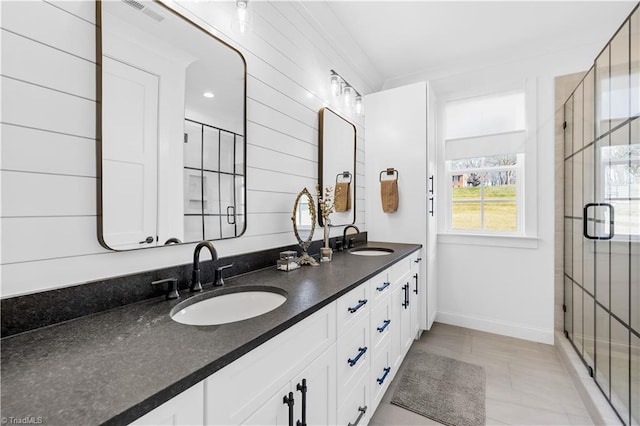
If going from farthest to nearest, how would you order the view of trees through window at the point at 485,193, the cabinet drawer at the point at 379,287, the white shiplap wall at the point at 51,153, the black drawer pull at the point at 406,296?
the view of trees through window at the point at 485,193, the black drawer pull at the point at 406,296, the cabinet drawer at the point at 379,287, the white shiplap wall at the point at 51,153

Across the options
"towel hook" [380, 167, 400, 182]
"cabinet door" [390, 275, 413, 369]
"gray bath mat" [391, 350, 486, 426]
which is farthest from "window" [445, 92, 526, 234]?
"gray bath mat" [391, 350, 486, 426]

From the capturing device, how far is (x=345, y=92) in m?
2.61

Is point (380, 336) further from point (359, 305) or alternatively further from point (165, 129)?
point (165, 129)

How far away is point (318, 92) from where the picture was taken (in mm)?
2273

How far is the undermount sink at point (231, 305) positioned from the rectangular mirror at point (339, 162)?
1.03 metres

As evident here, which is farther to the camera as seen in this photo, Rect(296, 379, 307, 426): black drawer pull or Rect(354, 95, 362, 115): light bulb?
Rect(354, 95, 362, 115): light bulb

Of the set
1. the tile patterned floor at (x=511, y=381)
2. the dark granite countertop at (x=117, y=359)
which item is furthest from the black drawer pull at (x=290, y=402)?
the tile patterned floor at (x=511, y=381)

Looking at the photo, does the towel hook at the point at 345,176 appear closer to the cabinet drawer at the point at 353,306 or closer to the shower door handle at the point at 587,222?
the cabinet drawer at the point at 353,306

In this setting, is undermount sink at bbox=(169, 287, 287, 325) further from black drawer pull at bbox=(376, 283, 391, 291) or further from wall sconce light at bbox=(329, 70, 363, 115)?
wall sconce light at bbox=(329, 70, 363, 115)

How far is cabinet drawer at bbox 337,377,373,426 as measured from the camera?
130 cm

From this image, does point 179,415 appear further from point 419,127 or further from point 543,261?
point 543,261

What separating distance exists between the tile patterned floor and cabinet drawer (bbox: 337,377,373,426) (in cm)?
28

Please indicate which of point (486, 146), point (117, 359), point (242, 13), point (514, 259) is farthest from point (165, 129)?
point (514, 259)

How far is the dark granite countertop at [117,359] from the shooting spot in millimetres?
500
